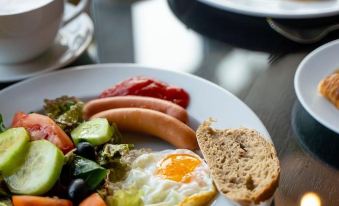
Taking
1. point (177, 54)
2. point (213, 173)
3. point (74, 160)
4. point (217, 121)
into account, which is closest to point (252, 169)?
point (213, 173)

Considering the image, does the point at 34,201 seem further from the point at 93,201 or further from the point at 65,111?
the point at 65,111

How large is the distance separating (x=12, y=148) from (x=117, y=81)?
53cm

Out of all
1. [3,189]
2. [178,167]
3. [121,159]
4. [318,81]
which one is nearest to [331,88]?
[318,81]

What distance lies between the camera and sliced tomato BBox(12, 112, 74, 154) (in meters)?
1.73

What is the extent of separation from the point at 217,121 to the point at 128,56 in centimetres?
61

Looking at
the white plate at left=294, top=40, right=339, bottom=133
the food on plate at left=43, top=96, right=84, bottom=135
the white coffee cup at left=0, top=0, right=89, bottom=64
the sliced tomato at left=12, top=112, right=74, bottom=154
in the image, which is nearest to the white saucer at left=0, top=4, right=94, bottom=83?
the white coffee cup at left=0, top=0, right=89, bottom=64

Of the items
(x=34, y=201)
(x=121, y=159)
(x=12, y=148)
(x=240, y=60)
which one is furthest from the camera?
(x=240, y=60)

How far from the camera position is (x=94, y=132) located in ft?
5.84

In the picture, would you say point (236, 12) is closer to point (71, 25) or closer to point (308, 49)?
point (308, 49)

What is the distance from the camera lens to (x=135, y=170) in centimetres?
173

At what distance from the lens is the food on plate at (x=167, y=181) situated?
1.63 meters

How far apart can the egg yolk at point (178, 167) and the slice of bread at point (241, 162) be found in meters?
0.07

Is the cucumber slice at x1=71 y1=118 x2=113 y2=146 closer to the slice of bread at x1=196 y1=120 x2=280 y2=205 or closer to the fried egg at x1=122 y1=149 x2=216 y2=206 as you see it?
the fried egg at x1=122 y1=149 x2=216 y2=206

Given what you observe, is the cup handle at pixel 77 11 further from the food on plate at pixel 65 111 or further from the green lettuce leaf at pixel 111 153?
the green lettuce leaf at pixel 111 153
